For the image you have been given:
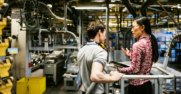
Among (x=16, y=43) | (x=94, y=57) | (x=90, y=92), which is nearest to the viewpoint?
(x=94, y=57)

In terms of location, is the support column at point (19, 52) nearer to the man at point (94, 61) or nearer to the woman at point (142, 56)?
the man at point (94, 61)

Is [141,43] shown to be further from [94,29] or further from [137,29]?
[94,29]

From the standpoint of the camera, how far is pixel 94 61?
3.67 feet

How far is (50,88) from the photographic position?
5.72 metres

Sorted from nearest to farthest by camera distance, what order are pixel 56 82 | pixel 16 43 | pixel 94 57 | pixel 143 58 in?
1. pixel 94 57
2. pixel 143 58
3. pixel 16 43
4. pixel 56 82

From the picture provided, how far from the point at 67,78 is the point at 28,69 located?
1.66 meters

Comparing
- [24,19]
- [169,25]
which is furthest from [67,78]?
[169,25]

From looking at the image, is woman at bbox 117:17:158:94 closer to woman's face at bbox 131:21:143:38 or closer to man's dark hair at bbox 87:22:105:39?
woman's face at bbox 131:21:143:38

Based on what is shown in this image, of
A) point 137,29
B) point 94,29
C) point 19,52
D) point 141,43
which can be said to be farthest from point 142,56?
point 19,52

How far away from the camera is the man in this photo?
41.3 inches

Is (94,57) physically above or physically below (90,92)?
above

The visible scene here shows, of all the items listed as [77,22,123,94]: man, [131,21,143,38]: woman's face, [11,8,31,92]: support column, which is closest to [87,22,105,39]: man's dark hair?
[77,22,123,94]: man

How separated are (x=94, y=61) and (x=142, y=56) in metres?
0.58

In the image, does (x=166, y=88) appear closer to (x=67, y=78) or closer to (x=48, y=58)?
(x=67, y=78)
